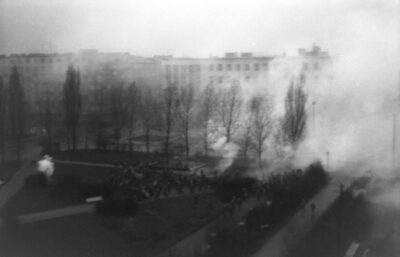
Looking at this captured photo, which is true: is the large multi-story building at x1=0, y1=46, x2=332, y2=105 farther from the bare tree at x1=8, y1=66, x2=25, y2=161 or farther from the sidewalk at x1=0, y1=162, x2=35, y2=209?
the sidewalk at x1=0, y1=162, x2=35, y2=209

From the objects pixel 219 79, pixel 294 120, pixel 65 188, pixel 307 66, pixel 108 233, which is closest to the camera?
pixel 108 233

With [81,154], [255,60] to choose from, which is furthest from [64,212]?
[255,60]

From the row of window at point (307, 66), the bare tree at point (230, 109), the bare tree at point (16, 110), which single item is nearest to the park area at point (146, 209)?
the bare tree at point (16, 110)

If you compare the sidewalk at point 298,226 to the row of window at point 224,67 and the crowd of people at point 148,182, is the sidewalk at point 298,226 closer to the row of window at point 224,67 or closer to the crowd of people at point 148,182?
the crowd of people at point 148,182

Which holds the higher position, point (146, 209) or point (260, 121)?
point (260, 121)

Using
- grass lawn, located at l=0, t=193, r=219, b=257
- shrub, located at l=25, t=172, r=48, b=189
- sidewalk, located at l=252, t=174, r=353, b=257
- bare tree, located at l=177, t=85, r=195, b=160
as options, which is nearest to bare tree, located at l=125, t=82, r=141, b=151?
A: bare tree, located at l=177, t=85, r=195, b=160

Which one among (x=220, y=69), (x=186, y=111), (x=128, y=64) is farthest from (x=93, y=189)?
(x=128, y=64)

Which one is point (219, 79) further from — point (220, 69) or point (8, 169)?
point (8, 169)
